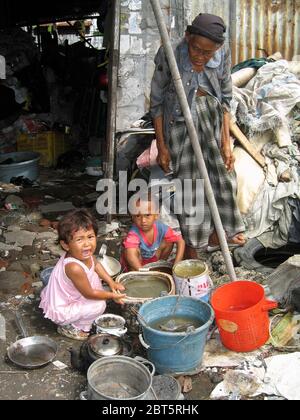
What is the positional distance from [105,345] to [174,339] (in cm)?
48

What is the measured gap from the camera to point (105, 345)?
3.58 meters

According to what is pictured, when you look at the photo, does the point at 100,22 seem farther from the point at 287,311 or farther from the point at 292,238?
the point at 287,311

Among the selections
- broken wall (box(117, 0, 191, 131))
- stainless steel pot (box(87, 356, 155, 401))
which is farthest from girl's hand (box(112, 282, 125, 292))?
broken wall (box(117, 0, 191, 131))

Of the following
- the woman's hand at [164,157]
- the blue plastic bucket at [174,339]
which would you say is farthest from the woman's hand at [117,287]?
the woman's hand at [164,157]

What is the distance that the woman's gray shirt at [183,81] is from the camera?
14.0 feet

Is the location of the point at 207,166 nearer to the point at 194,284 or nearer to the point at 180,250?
the point at 180,250

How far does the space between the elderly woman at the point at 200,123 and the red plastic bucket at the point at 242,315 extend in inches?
30.1

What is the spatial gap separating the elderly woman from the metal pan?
1.48m

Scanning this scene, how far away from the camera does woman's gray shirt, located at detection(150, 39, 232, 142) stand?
168 inches

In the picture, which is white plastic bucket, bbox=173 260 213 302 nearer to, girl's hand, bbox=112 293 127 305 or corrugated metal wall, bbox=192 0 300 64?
girl's hand, bbox=112 293 127 305

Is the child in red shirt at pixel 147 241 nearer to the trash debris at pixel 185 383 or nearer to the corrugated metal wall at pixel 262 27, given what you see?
the trash debris at pixel 185 383

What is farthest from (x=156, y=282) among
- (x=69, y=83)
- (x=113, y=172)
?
(x=69, y=83)

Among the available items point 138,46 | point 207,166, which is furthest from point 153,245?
point 138,46

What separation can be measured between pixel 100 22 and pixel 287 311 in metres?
8.79
